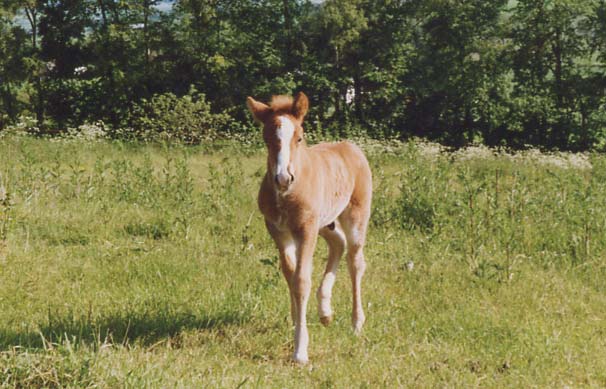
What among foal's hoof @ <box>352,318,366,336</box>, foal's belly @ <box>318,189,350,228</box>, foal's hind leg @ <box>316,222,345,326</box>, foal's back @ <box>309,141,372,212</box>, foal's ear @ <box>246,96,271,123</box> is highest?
foal's ear @ <box>246,96,271,123</box>

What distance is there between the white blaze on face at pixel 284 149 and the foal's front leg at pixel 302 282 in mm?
592

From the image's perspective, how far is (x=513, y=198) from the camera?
326 inches

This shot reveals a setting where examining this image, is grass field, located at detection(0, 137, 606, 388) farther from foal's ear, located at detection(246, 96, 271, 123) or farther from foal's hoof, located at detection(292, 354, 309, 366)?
foal's ear, located at detection(246, 96, 271, 123)

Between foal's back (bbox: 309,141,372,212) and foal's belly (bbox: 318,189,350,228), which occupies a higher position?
foal's back (bbox: 309,141,372,212)

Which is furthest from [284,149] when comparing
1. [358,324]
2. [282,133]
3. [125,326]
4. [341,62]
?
[341,62]

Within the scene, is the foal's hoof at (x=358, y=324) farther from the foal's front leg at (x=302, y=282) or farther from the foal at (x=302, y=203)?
the foal's front leg at (x=302, y=282)

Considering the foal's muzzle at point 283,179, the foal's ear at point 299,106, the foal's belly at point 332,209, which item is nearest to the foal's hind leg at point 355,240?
A: the foal's belly at point 332,209

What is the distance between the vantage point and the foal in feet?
13.0

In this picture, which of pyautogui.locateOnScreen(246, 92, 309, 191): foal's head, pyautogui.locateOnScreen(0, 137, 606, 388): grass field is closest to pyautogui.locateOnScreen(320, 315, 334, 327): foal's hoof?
pyautogui.locateOnScreen(0, 137, 606, 388): grass field

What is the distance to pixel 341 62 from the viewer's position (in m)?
34.7

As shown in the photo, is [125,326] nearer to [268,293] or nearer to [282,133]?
[268,293]

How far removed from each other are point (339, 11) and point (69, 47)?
1634 centimetres

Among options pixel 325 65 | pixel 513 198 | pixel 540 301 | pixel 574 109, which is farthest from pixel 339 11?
pixel 540 301

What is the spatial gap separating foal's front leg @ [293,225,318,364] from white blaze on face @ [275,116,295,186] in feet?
1.94
